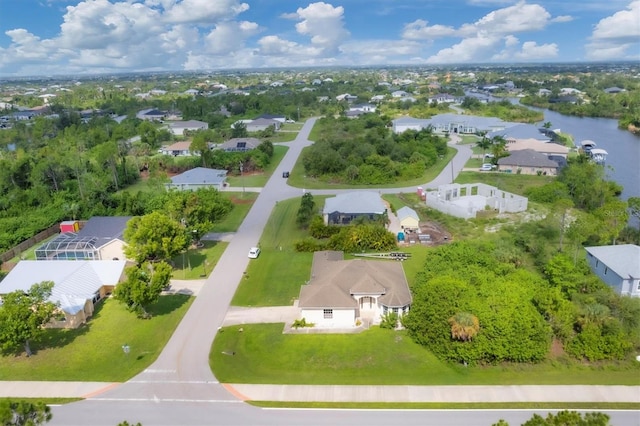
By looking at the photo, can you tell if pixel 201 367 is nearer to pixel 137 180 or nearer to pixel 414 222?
pixel 414 222

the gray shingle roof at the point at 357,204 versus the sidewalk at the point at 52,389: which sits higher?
the gray shingle roof at the point at 357,204

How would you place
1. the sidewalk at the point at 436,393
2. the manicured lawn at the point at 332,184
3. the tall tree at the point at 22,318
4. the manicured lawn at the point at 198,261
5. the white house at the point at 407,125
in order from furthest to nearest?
the white house at the point at 407,125
the manicured lawn at the point at 332,184
the manicured lawn at the point at 198,261
the tall tree at the point at 22,318
the sidewalk at the point at 436,393

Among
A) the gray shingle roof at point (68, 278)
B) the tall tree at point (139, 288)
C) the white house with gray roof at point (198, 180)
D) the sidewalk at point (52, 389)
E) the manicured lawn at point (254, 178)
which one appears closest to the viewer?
the sidewalk at point (52, 389)

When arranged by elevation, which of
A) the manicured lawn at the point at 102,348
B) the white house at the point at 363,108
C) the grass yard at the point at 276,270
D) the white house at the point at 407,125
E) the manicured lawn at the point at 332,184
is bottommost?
the manicured lawn at the point at 102,348

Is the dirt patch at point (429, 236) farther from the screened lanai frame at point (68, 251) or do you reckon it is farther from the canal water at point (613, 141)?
the canal water at point (613, 141)

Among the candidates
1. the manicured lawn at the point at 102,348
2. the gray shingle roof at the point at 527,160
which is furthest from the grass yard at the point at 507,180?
the manicured lawn at the point at 102,348

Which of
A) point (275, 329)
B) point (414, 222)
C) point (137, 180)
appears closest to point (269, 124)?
point (137, 180)

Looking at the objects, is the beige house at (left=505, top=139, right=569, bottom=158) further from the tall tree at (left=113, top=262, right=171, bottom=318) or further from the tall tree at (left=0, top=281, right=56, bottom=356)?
the tall tree at (left=0, top=281, right=56, bottom=356)

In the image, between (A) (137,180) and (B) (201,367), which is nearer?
(B) (201,367)
